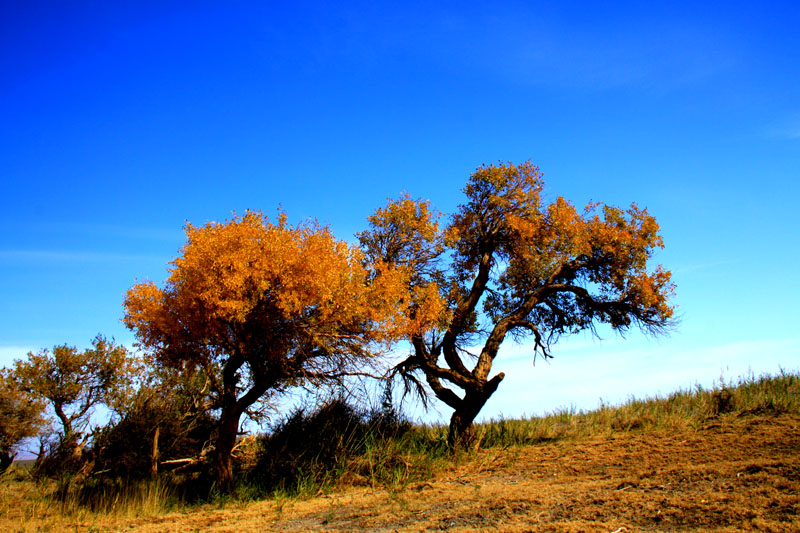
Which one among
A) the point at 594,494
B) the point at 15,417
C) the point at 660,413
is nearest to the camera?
the point at 594,494

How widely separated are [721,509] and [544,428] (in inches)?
385

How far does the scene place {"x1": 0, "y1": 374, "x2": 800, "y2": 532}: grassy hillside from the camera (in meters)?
7.67

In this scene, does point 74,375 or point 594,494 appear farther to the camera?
point 74,375

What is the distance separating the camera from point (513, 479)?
11.8m

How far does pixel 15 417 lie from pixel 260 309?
16.4 meters

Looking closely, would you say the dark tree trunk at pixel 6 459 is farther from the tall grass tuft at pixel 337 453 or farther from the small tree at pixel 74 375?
the tall grass tuft at pixel 337 453

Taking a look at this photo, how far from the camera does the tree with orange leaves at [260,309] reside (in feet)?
42.9

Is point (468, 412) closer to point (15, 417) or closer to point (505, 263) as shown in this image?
point (505, 263)

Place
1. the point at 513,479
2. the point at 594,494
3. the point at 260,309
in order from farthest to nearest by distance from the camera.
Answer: the point at 260,309, the point at 513,479, the point at 594,494

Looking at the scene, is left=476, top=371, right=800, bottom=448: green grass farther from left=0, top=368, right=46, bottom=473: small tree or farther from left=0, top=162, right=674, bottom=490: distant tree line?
left=0, top=368, right=46, bottom=473: small tree

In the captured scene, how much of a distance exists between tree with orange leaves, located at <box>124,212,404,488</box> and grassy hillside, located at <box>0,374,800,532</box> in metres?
1.82

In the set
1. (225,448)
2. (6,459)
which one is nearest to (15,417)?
(6,459)

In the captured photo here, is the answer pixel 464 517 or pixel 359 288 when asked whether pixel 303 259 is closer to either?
pixel 359 288

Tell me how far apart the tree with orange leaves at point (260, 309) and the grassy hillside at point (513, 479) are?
71.6 inches
